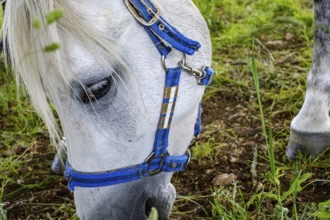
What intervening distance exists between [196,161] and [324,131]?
2.11 feet

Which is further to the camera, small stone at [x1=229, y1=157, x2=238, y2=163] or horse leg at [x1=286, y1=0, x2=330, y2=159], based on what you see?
small stone at [x1=229, y1=157, x2=238, y2=163]

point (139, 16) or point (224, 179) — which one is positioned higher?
point (139, 16)

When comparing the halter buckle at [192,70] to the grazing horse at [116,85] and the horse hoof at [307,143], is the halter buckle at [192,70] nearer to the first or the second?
the grazing horse at [116,85]

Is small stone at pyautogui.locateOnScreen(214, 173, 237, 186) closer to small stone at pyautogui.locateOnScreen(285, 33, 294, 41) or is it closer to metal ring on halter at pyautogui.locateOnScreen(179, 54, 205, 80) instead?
metal ring on halter at pyautogui.locateOnScreen(179, 54, 205, 80)

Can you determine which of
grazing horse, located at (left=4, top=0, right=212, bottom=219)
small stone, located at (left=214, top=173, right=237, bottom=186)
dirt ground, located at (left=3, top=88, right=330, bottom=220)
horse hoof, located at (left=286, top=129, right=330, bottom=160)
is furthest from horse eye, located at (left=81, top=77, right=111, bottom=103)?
horse hoof, located at (left=286, top=129, right=330, bottom=160)

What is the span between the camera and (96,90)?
137 centimetres

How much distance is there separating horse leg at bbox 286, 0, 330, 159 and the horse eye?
4.18 ft

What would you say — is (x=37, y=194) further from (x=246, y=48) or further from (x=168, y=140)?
(x=246, y=48)

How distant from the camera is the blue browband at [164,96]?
4.86 ft

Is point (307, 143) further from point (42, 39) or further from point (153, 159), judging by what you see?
point (42, 39)

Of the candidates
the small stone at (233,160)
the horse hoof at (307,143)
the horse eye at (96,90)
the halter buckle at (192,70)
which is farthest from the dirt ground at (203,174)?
the horse eye at (96,90)

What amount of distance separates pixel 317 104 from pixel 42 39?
4.82 feet

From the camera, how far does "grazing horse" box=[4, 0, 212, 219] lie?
1.34 m

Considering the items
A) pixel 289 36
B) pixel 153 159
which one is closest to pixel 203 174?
pixel 153 159
